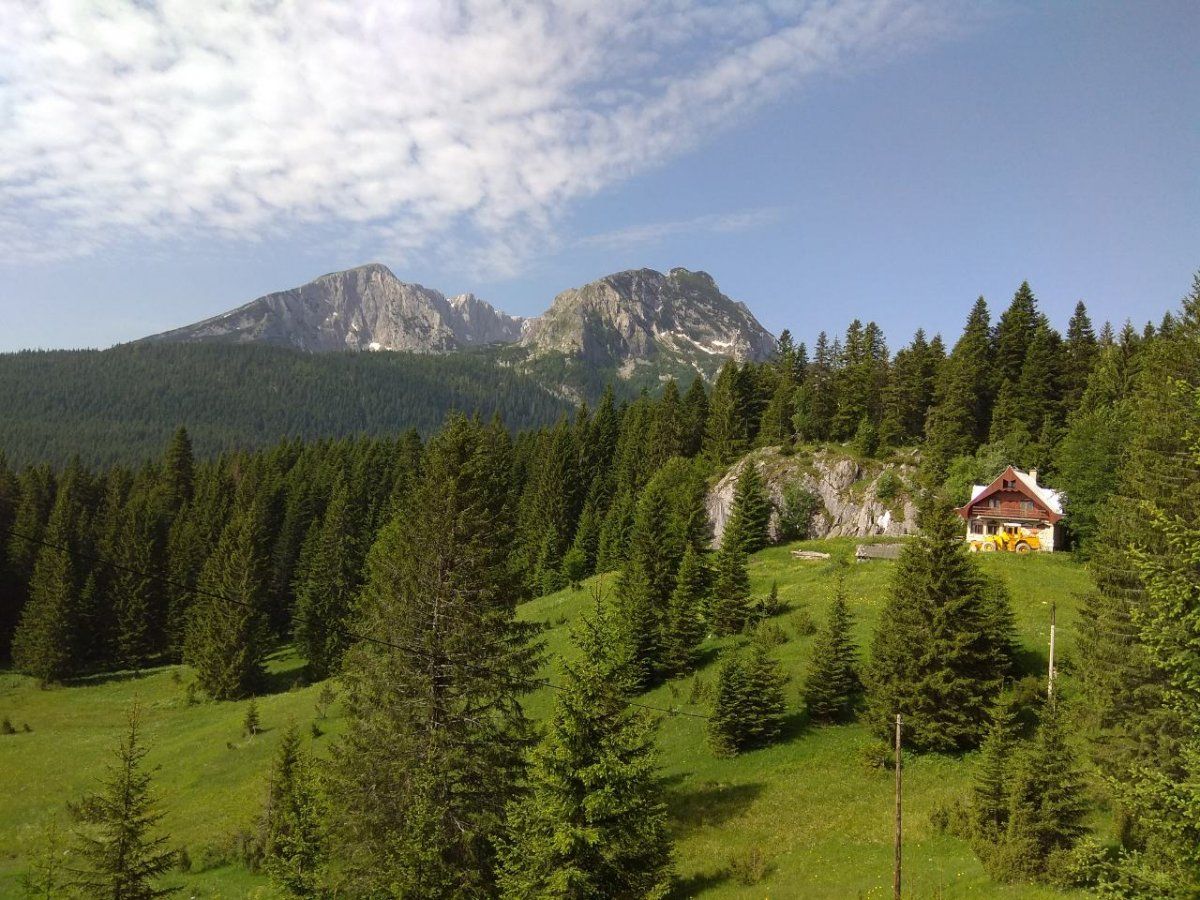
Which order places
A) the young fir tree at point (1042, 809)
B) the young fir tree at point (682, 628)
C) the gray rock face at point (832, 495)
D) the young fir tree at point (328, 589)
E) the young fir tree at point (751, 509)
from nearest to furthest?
the young fir tree at point (1042, 809) < the young fir tree at point (682, 628) < the young fir tree at point (328, 589) < the young fir tree at point (751, 509) < the gray rock face at point (832, 495)

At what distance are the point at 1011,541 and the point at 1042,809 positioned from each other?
42.0m

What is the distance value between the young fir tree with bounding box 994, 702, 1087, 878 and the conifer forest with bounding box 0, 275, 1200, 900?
86mm

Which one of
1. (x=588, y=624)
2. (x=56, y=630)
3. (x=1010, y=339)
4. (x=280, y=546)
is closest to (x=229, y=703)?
(x=56, y=630)

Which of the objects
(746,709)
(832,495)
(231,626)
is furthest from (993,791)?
(231,626)

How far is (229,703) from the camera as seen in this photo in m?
54.3

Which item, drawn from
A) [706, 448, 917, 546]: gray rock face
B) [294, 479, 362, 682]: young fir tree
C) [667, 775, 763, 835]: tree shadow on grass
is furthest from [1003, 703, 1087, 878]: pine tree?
[294, 479, 362, 682]: young fir tree

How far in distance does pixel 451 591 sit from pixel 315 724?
2607 centimetres

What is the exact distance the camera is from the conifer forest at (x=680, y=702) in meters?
17.1

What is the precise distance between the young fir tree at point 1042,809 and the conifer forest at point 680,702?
0.28 ft

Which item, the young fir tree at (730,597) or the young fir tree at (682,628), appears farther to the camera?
the young fir tree at (730,597)

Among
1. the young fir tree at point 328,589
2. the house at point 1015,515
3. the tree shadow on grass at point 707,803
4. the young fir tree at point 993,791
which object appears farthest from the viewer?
the young fir tree at point 328,589

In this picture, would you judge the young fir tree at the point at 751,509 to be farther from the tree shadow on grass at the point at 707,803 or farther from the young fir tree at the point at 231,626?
the young fir tree at the point at 231,626

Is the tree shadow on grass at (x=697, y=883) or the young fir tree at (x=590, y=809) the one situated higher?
the young fir tree at (x=590, y=809)

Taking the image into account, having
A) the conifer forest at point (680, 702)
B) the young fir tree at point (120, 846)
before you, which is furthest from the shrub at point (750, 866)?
the young fir tree at point (120, 846)
